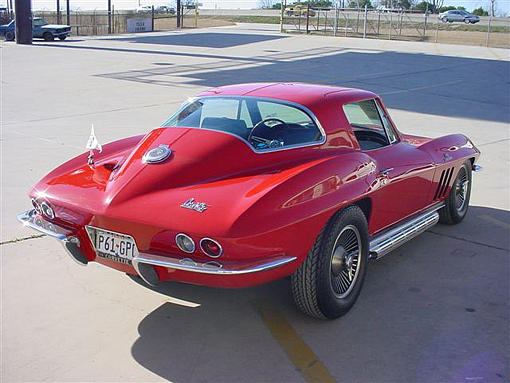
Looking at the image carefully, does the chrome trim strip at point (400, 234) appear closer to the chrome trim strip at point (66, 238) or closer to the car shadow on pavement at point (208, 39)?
the chrome trim strip at point (66, 238)

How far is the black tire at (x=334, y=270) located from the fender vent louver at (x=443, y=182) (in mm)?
1703

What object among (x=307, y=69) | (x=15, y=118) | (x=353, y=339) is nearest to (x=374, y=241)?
(x=353, y=339)

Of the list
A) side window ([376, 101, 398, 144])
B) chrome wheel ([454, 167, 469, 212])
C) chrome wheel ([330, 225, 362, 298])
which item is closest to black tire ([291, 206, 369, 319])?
chrome wheel ([330, 225, 362, 298])

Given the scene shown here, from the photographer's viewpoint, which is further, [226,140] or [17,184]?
[17,184]

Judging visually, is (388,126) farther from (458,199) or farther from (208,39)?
(208,39)

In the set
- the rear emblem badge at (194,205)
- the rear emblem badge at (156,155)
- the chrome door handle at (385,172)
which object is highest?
the rear emblem badge at (156,155)

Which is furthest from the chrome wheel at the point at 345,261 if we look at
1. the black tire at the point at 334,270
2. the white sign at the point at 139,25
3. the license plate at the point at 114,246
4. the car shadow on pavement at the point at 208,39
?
the white sign at the point at 139,25

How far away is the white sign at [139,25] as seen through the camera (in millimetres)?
44688

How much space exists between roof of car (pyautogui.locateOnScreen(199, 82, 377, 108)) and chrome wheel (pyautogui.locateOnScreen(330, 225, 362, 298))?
42.1 inches

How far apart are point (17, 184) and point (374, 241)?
4.40 meters

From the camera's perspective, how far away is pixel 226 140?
447 centimetres

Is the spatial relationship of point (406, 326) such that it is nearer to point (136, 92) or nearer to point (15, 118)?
point (15, 118)

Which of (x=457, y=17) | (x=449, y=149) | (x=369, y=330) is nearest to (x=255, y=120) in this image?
(x=369, y=330)

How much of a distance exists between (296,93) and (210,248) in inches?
74.4
